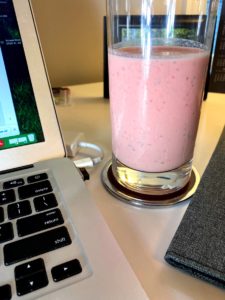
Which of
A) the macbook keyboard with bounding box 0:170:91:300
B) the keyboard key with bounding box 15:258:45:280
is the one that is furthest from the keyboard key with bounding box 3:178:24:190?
the keyboard key with bounding box 15:258:45:280

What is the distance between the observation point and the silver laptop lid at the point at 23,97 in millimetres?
307

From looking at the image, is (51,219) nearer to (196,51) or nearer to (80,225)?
(80,225)

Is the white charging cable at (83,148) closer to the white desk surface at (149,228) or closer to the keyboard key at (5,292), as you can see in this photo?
the white desk surface at (149,228)

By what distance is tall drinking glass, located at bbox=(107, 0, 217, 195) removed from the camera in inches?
10.5

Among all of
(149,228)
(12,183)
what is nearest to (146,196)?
(149,228)

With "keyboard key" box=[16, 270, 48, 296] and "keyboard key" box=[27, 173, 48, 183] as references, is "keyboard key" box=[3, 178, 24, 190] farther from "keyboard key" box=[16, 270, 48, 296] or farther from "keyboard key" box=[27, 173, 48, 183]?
"keyboard key" box=[16, 270, 48, 296]

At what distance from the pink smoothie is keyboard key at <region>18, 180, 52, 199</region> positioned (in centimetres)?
10

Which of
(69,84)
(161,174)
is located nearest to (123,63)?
(161,174)

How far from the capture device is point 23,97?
32 centimetres

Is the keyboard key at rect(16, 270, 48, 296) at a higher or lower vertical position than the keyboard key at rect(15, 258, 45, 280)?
lower

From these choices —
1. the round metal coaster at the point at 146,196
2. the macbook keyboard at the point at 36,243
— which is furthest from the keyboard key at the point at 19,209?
the round metal coaster at the point at 146,196

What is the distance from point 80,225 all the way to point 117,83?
156 millimetres

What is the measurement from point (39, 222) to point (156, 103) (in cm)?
→ 16

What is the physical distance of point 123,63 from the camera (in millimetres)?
275
